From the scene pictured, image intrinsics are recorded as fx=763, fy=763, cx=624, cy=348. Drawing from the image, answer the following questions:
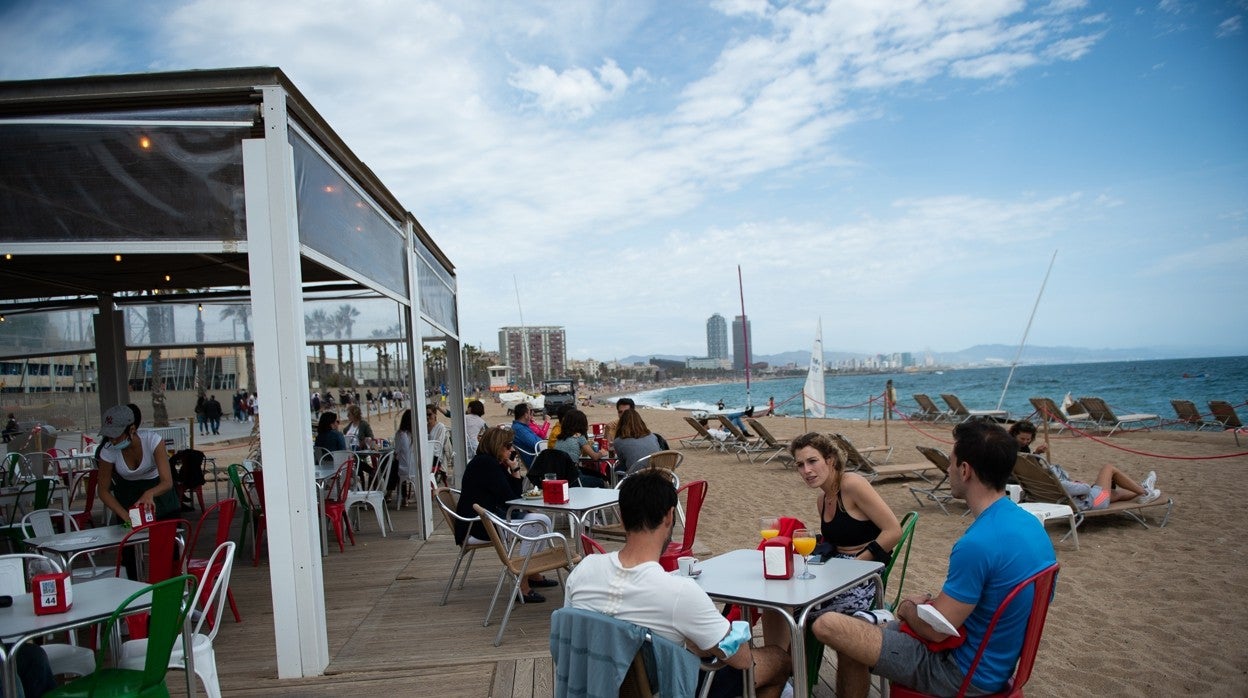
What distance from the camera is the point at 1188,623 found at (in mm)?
4340

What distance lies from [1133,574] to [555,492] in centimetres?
412

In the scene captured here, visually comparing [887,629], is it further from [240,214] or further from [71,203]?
[71,203]

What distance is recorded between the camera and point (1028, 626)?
2342 millimetres

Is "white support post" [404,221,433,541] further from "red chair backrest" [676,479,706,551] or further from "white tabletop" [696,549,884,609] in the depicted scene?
"white tabletop" [696,549,884,609]

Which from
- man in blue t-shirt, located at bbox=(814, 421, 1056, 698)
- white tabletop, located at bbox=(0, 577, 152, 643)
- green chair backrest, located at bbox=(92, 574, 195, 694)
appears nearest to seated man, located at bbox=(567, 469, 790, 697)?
man in blue t-shirt, located at bbox=(814, 421, 1056, 698)

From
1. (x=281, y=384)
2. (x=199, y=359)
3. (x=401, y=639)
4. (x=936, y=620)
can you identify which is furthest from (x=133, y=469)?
(x=199, y=359)

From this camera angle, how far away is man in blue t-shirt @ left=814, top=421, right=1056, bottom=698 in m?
2.35

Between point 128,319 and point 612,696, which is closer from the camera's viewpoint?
point 612,696

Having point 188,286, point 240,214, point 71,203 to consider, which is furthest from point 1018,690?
point 188,286

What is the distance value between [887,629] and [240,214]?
3.51 m

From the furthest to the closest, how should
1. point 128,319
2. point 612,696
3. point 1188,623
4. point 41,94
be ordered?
1. point 128,319
2. point 1188,623
3. point 41,94
4. point 612,696

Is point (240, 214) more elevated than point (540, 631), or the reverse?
point (240, 214)

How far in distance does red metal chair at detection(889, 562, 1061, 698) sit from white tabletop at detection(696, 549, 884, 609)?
480 millimetres

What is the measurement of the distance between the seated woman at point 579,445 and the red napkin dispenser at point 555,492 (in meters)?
1.95
